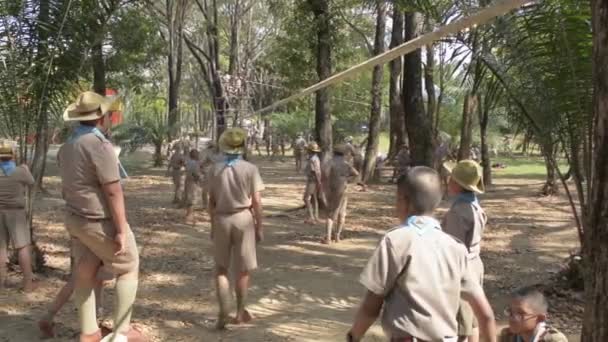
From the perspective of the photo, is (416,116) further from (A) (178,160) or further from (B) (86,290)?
(B) (86,290)

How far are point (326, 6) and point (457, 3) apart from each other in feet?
19.3

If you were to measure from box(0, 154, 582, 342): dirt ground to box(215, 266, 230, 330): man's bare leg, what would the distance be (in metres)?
0.13

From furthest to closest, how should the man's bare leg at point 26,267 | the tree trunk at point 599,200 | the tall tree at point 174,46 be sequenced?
the tall tree at point 174,46 → the man's bare leg at point 26,267 → the tree trunk at point 599,200

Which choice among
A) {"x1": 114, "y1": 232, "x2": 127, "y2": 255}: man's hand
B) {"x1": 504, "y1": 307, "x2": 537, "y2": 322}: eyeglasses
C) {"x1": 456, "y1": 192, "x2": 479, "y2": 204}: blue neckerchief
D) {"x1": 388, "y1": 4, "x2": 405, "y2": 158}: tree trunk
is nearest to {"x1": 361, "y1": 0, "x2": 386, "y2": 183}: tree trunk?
{"x1": 388, "y1": 4, "x2": 405, "y2": 158}: tree trunk

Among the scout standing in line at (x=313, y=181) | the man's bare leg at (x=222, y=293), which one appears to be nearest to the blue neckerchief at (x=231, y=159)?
the man's bare leg at (x=222, y=293)

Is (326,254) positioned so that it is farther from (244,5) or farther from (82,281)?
(244,5)

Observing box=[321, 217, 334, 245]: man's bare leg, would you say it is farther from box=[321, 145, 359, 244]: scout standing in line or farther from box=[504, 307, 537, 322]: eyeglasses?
box=[504, 307, 537, 322]: eyeglasses

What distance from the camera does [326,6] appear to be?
13.2m

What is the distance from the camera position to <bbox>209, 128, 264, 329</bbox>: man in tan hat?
5.55m

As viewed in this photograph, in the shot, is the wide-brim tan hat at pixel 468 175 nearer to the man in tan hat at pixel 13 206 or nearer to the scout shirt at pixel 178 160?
the man in tan hat at pixel 13 206

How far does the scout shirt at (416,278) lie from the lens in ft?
8.10

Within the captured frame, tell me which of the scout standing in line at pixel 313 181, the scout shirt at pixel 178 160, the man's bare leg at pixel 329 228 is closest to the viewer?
the man's bare leg at pixel 329 228

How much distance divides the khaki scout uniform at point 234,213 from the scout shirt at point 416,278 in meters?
3.15

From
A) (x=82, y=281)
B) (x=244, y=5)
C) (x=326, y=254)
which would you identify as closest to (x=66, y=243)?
(x=326, y=254)
